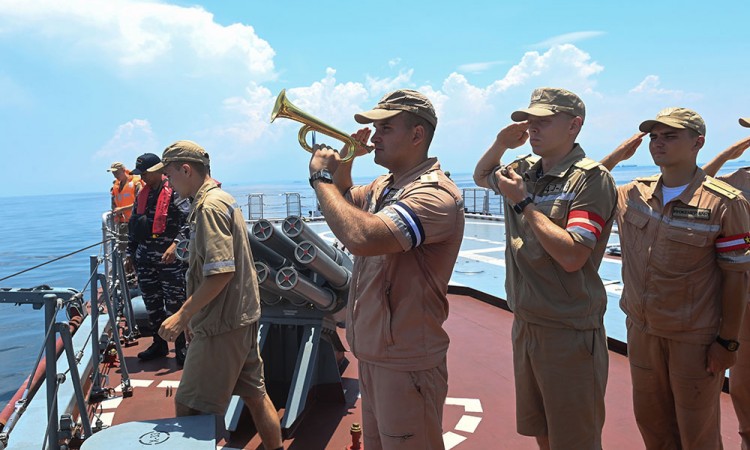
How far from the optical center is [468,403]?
4.25 metres

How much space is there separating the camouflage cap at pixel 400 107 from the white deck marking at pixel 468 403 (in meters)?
2.65

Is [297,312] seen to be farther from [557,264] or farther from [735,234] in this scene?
[735,234]

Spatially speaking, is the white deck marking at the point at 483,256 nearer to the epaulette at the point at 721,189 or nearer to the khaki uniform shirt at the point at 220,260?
the epaulette at the point at 721,189

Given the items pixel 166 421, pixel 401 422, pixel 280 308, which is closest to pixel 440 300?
pixel 401 422

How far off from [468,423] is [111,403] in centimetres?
275

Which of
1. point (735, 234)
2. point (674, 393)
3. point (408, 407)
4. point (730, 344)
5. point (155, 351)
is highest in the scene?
point (735, 234)

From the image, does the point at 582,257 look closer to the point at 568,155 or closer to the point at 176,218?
the point at 568,155

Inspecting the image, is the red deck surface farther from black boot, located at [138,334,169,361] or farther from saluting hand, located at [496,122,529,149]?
saluting hand, located at [496,122,529,149]

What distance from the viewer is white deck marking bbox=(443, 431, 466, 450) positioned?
3613mm

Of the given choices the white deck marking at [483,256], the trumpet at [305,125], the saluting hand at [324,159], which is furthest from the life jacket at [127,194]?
the saluting hand at [324,159]

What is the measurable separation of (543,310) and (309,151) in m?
1.23

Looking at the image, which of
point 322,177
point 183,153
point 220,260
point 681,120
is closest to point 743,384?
point 681,120

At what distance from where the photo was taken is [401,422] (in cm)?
213

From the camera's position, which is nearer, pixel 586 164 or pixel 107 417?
pixel 586 164
